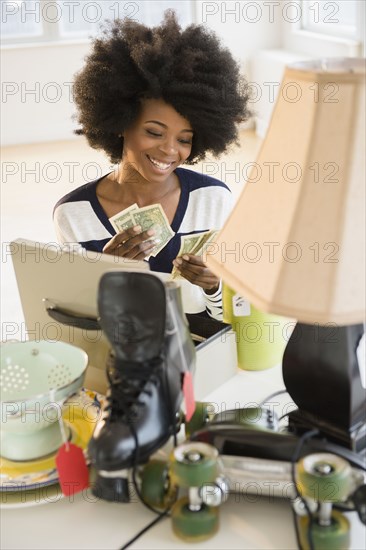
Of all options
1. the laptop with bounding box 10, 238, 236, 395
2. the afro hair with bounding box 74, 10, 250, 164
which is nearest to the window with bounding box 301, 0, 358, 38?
the afro hair with bounding box 74, 10, 250, 164

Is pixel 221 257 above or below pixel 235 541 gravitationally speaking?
above

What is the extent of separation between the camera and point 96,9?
7125 mm

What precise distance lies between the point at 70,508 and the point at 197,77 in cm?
127

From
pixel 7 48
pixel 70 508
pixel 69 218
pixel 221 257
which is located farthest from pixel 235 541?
pixel 7 48

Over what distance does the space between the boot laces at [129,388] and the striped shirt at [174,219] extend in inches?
37.5

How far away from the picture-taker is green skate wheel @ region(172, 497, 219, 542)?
1.01 meters

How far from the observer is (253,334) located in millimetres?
1447

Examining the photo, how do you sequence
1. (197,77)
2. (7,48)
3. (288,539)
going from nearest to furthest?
(288,539) < (197,77) < (7,48)

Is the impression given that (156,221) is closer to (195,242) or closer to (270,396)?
(195,242)

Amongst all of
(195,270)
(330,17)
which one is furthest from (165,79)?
(330,17)

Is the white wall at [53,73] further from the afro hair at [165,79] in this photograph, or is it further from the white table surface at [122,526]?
the white table surface at [122,526]

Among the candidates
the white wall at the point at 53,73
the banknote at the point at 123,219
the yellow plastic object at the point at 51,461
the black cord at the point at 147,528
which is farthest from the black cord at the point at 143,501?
the white wall at the point at 53,73

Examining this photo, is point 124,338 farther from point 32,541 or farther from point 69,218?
point 69,218

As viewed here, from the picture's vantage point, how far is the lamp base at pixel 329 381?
1.06 meters
